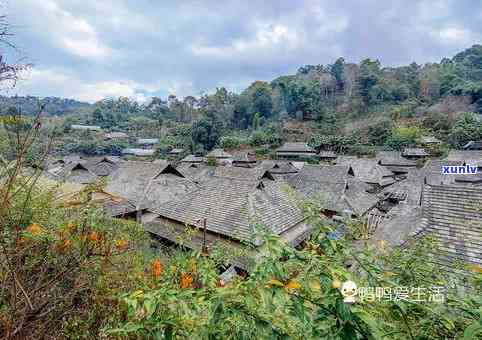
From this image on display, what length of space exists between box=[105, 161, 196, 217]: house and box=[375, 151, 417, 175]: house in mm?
30773

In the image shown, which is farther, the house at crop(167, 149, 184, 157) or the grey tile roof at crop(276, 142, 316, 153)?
the house at crop(167, 149, 184, 157)

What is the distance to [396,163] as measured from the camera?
35062 millimetres

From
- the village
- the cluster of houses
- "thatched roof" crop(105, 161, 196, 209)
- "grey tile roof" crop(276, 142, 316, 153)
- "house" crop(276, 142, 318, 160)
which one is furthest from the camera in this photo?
"grey tile roof" crop(276, 142, 316, 153)

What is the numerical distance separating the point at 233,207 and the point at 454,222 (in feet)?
20.8

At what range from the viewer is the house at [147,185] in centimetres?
1295

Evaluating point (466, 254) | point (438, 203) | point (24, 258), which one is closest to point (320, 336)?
point (24, 258)

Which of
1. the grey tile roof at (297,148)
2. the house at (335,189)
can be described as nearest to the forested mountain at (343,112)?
the grey tile roof at (297,148)

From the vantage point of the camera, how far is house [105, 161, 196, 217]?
12.9 metres

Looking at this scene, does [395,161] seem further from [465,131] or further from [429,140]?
[465,131]

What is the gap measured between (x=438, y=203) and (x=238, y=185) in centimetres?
661

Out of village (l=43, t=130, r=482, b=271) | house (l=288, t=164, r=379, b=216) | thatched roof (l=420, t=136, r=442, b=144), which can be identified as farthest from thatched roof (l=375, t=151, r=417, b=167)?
house (l=288, t=164, r=379, b=216)

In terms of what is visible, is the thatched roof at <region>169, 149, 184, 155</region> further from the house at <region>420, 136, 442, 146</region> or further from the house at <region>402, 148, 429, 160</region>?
the house at <region>420, 136, 442, 146</region>

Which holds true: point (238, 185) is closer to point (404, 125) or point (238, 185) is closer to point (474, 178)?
point (474, 178)

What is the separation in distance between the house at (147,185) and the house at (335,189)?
7977 mm
